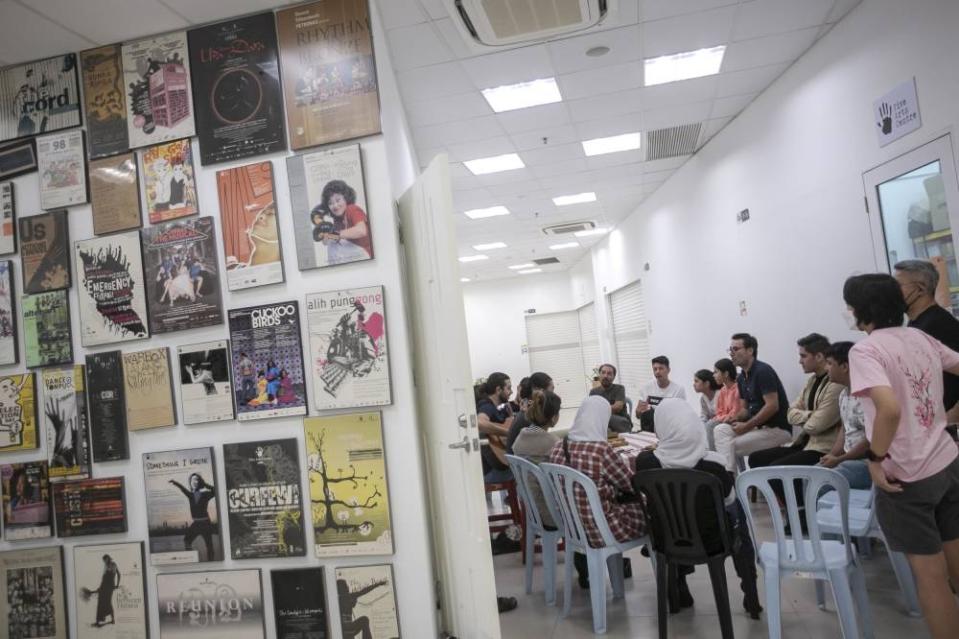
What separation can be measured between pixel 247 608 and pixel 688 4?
441 centimetres

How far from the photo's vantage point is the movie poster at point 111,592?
10.2 ft

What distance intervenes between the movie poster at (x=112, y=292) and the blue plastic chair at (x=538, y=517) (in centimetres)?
233

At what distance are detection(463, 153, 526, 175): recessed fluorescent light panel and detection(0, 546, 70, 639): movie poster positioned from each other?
5077mm

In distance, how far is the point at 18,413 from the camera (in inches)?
128

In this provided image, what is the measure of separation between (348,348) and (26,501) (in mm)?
1958

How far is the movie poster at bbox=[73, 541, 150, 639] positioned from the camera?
122 inches

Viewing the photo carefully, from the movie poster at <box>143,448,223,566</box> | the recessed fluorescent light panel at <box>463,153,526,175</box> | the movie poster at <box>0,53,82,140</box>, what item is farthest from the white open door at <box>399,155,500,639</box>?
the recessed fluorescent light panel at <box>463,153,526,175</box>

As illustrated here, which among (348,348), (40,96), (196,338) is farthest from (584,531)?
(40,96)

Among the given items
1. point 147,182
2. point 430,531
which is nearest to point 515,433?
point 430,531

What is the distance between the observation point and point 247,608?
3014 millimetres

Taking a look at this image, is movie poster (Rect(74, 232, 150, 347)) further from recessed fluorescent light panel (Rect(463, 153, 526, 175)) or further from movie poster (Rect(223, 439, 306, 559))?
recessed fluorescent light panel (Rect(463, 153, 526, 175))

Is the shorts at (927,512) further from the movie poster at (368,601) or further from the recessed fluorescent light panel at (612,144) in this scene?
the recessed fluorescent light panel at (612,144)

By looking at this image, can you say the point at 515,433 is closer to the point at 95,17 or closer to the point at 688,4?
the point at 688,4

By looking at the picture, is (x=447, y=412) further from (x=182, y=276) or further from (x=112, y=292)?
(x=112, y=292)
